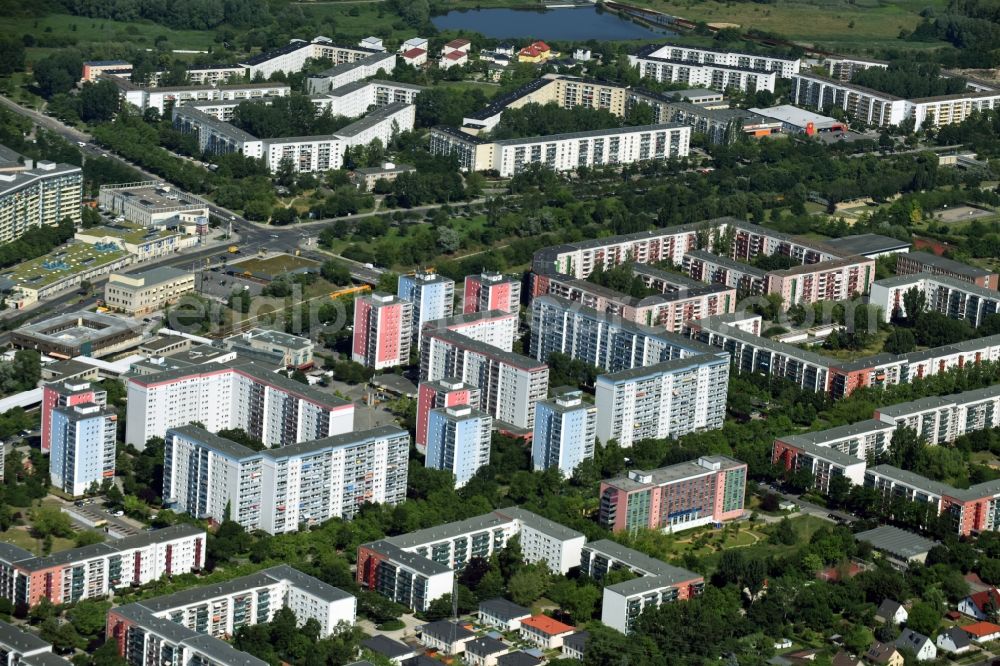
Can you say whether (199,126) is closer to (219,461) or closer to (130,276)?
(130,276)

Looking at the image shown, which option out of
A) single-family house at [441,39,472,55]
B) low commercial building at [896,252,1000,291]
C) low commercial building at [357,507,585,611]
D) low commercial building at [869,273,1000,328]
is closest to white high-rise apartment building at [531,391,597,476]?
low commercial building at [357,507,585,611]

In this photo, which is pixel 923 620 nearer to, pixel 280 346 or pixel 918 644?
Result: pixel 918 644

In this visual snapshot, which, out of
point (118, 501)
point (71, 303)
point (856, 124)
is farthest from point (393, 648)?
point (856, 124)

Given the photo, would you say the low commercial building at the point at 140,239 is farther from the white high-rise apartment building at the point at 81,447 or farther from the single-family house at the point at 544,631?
the single-family house at the point at 544,631

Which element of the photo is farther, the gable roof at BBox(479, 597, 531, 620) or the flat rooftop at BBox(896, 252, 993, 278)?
the flat rooftop at BBox(896, 252, 993, 278)

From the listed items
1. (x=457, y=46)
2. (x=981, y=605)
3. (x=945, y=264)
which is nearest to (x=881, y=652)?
(x=981, y=605)

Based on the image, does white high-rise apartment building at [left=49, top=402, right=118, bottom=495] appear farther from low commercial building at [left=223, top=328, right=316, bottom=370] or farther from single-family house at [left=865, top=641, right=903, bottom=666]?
single-family house at [left=865, top=641, right=903, bottom=666]

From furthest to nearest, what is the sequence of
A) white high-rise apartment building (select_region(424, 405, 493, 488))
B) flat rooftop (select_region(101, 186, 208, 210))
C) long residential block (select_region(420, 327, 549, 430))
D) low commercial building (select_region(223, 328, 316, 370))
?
flat rooftop (select_region(101, 186, 208, 210)) < low commercial building (select_region(223, 328, 316, 370)) < long residential block (select_region(420, 327, 549, 430)) < white high-rise apartment building (select_region(424, 405, 493, 488))

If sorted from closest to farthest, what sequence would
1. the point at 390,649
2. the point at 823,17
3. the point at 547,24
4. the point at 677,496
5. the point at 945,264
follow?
the point at 390,649
the point at 677,496
the point at 945,264
the point at 547,24
the point at 823,17
